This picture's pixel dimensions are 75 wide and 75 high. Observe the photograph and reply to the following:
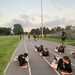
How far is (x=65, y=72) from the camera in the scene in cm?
994

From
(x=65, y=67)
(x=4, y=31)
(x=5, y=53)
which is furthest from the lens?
(x=4, y=31)

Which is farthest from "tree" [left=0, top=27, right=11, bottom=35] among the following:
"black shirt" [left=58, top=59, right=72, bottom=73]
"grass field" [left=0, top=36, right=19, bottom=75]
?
"black shirt" [left=58, top=59, right=72, bottom=73]

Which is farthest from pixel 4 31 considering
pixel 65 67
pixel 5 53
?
pixel 65 67

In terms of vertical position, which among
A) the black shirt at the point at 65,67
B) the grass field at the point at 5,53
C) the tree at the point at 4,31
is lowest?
the tree at the point at 4,31

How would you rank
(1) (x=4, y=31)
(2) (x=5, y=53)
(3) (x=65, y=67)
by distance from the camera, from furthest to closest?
(1) (x=4, y=31), (2) (x=5, y=53), (3) (x=65, y=67)

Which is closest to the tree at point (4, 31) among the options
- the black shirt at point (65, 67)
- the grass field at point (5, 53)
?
the grass field at point (5, 53)

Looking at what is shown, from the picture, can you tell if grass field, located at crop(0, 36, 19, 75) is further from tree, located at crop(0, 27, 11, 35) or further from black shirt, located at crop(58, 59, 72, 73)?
tree, located at crop(0, 27, 11, 35)

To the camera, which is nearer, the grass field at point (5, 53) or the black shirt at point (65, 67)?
the black shirt at point (65, 67)

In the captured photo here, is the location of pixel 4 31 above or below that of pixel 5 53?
below

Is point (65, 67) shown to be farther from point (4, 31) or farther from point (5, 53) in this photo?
point (4, 31)

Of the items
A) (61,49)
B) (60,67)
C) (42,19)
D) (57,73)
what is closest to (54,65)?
(60,67)

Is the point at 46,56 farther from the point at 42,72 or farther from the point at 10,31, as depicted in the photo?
the point at 10,31

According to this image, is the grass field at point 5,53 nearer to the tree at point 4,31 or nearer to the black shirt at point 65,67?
the black shirt at point 65,67

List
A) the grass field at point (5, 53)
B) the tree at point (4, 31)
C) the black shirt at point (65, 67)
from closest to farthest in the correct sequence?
the black shirt at point (65, 67)
the grass field at point (5, 53)
the tree at point (4, 31)
